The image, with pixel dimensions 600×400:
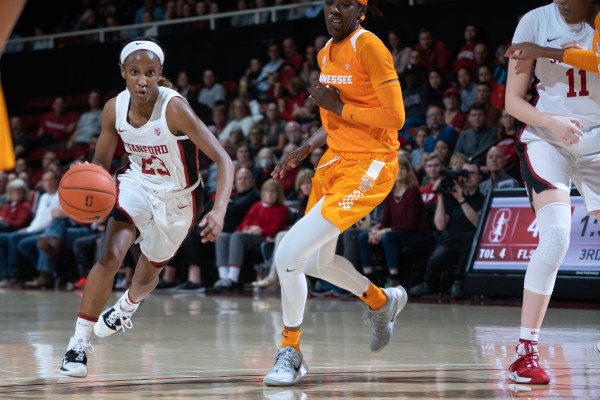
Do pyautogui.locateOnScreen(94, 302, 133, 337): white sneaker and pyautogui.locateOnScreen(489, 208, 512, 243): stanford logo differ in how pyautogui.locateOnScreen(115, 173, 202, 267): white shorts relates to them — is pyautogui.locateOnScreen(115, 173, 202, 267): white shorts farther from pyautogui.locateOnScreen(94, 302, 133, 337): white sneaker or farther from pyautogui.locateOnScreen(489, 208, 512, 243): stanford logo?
pyautogui.locateOnScreen(489, 208, 512, 243): stanford logo

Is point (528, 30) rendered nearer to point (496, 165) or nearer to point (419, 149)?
point (496, 165)

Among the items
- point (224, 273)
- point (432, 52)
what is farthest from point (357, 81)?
point (432, 52)

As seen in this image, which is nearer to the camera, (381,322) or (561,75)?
(561,75)

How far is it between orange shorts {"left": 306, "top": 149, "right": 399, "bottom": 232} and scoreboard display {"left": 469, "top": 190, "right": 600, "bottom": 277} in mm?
4290

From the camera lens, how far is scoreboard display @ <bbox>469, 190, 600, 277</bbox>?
9094 millimetres

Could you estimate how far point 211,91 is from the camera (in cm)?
1600

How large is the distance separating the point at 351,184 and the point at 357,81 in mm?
525

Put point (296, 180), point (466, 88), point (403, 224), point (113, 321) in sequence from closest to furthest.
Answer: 1. point (113, 321)
2. point (403, 224)
3. point (296, 180)
4. point (466, 88)

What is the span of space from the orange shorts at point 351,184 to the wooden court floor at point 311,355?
802mm

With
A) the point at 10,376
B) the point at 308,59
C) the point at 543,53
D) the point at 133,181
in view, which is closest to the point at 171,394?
the point at 10,376

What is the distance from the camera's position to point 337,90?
527cm

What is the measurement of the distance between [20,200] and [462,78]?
643 cm

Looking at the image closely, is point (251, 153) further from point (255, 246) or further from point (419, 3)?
point (419, 3)

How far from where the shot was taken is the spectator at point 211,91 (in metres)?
15.9
